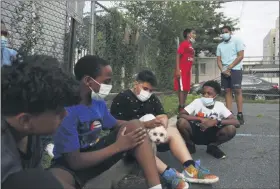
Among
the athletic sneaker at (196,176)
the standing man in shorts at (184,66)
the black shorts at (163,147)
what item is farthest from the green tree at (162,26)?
the athletic sneaker at (196,176)

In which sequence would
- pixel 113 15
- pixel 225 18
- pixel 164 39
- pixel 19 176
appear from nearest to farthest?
pixel 19 176
pixel 113 15
pixel 164 39
pixel 225 18

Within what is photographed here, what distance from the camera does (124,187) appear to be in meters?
2.79

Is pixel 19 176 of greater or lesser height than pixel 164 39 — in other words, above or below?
below

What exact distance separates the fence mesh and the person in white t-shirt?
145 cm

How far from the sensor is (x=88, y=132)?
2.57 m

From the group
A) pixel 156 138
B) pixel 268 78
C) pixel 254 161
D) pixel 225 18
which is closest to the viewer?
pixel 156 138

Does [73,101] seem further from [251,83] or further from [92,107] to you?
[251,83]

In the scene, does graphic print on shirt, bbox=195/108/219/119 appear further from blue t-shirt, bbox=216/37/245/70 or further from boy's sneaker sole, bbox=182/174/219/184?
blue t-shirt, bbox=216/37/245/70

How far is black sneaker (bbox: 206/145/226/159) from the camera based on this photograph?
4191 mm

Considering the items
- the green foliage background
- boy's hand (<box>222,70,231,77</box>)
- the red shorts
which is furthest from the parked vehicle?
boy's hand (<box>222,70,231,77</box>)

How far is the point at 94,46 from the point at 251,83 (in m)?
9.06

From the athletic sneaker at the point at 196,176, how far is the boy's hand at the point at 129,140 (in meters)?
0.83

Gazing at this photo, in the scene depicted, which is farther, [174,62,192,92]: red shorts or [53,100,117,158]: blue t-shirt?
[174,62,192,92]: red shorts

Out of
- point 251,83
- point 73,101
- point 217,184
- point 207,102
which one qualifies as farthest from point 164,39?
point 73,101
